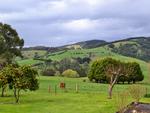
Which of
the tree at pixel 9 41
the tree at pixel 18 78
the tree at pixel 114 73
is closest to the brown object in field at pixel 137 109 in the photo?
the tree at pixel 18 78

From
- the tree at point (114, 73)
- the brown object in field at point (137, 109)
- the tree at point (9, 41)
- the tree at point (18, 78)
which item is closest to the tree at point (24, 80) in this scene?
the tree at point (18, 78)

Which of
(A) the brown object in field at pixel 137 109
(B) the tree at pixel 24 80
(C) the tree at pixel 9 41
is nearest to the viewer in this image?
(A) the brown object in field at pixel 137 109

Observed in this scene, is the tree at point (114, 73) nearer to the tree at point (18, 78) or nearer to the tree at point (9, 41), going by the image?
the tree at point (18, 78)

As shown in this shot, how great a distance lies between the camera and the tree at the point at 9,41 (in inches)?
3570

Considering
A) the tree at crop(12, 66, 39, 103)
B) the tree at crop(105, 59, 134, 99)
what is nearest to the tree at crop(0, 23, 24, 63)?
the tree at crop(105, 59, 134, 99)

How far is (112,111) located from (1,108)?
39.5ft

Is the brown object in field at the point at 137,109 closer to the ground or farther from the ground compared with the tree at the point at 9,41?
closer to the ground

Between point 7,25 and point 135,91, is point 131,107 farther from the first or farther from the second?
point 7,25

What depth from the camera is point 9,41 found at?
91812 mm

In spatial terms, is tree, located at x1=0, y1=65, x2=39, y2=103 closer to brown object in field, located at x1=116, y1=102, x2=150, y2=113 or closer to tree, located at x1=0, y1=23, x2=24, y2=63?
tree, located at x1=0, y1=23, x2=24, y2=63

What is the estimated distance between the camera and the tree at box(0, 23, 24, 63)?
9069 centimetres

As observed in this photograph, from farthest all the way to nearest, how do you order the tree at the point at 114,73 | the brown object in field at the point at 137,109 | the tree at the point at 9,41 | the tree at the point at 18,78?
the tree at the point at 9,41 → the tree at the point at 114,73 → the tree at the point at 18,78 → the brown object in field at the point at 137,109

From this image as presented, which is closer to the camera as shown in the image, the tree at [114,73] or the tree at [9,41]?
the tree at [114,73]

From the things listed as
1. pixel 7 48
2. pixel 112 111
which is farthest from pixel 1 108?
pixel 7 48
